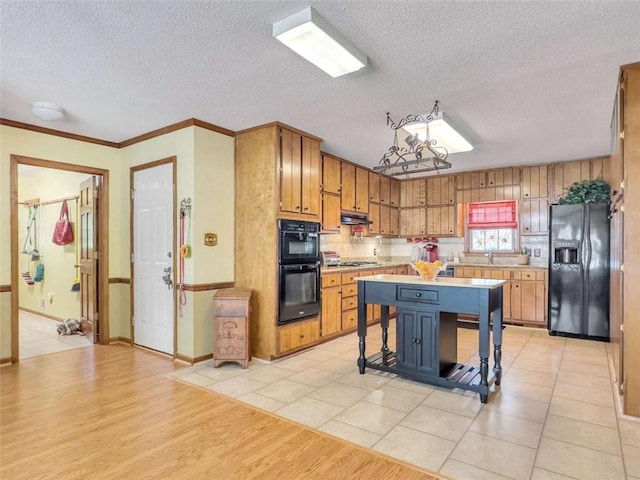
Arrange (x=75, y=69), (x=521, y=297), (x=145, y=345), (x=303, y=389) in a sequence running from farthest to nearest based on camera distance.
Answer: (x=521, y=297) < (x=145, y=345) < (x=303, y=389) < (x=75, y=69)

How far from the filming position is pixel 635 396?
2.62 m

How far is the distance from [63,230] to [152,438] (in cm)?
456

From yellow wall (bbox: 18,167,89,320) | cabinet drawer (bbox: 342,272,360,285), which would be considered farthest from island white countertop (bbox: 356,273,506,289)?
yellow wall (bbox: 18,167,89,320)

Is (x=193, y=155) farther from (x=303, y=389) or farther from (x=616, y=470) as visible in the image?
(x=616, y=470)

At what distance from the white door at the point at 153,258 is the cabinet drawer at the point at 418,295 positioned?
2.45m

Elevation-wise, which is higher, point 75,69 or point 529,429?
point 75,69

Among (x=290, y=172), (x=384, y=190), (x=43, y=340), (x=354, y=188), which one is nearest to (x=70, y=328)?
(x=43, y=340)

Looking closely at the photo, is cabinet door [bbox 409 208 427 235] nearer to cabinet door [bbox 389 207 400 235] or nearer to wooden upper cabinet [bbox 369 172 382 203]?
cabinet door [bbox 389 207 400 235]

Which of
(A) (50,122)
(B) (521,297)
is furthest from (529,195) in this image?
(A) (50,122)

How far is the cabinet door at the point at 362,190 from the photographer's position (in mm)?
5902

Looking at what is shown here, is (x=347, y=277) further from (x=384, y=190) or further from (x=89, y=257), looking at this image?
(x=89, y=257)

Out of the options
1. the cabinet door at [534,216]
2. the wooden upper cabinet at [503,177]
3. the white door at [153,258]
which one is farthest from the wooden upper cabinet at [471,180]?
the white door at [153,258]

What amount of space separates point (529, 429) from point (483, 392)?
42 cm

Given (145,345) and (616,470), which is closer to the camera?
(616,470)
